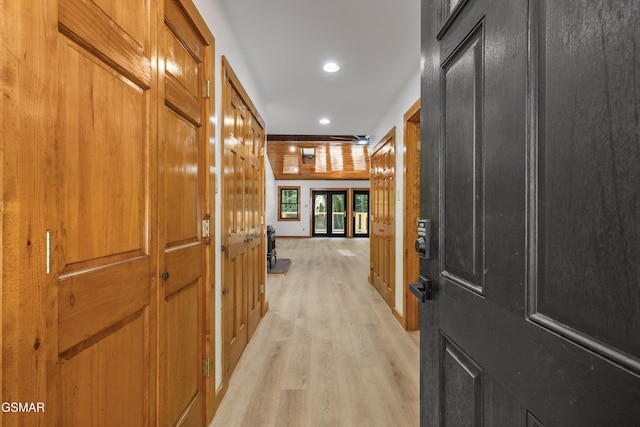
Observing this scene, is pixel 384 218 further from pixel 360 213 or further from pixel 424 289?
pixel 360 213

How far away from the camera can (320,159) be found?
8.92 metres

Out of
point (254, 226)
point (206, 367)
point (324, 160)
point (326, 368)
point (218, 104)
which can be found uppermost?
point (324, 160)

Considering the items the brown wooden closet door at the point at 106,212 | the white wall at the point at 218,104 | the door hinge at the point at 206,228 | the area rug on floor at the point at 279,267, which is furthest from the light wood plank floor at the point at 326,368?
the area rug on floor at the point at 279,267

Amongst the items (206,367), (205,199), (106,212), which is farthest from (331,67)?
(206,367)

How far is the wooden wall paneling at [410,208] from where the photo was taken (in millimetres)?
3084

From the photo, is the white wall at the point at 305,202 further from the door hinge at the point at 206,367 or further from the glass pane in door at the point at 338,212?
the door hinge at the point at 206,367

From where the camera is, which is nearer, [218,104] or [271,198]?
[218,104]

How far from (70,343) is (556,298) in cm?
108

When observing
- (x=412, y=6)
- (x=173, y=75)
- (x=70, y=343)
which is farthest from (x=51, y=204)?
(x=412, y=6)

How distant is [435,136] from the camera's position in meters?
0.94

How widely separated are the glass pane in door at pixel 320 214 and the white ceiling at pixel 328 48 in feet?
26.1

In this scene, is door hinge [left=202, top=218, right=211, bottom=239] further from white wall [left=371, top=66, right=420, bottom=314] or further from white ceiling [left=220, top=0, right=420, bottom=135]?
white wall [left=371, top=66, right=420, bottom=314]

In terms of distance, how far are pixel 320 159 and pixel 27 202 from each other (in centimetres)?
845

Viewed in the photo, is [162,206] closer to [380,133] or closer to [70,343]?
[70,343]
